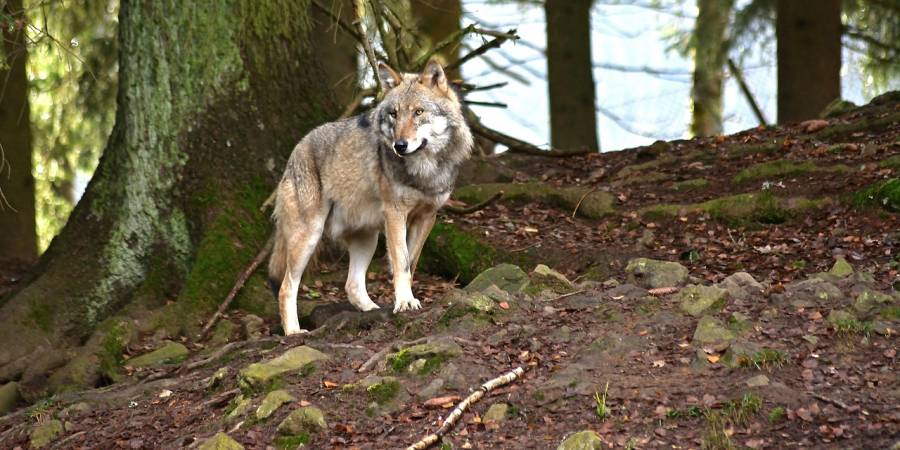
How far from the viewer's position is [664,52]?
20609mm

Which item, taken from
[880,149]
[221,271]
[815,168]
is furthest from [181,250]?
[880,149]

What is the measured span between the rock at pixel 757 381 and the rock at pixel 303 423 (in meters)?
2.42

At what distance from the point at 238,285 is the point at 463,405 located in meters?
3.64

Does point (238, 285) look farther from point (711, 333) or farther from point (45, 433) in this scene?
point (711, 333)

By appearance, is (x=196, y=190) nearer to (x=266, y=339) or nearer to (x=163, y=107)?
(x=163, y=107)

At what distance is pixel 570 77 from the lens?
16.0m

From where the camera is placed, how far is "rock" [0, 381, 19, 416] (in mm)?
8320

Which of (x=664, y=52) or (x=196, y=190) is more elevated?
(x=664, y=52)

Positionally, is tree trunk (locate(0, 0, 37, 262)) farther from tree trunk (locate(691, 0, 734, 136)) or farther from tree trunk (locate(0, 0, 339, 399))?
tree trunk (locate(691, 0, 734, 136))

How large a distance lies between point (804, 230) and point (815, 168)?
1.14 metres

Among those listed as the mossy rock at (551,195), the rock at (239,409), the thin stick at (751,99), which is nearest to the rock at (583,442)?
the rock at (239,409)

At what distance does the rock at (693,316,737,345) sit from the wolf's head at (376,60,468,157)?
2513 millimetres

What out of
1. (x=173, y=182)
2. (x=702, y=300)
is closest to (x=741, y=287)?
(x=702, y=300)

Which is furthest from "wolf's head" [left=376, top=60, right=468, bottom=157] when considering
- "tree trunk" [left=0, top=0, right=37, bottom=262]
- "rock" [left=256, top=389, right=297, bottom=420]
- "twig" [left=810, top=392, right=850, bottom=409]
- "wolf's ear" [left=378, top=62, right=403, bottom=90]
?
"tree trunk" [left=0, top=0, right=37, bottom=262]
